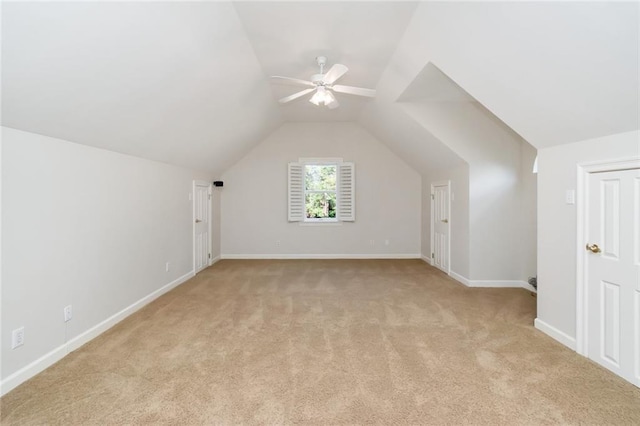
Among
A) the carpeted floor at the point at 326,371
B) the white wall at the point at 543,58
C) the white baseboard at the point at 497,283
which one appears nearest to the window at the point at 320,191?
the white baseboard at the point at 497,283

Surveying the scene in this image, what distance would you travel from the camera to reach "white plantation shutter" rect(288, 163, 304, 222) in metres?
6.87

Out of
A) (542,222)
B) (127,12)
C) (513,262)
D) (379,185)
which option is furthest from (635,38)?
(379,185)

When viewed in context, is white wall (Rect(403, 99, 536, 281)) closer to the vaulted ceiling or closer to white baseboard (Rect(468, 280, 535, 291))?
white baseboard (Rect(468, 280, 535, 291))

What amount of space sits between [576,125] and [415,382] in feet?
7.59

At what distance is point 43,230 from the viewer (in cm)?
237

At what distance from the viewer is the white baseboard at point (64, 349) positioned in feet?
6.89

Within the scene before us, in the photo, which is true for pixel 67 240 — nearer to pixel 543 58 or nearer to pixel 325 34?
pixel 325 34

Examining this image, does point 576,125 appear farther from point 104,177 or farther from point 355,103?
point 104,177

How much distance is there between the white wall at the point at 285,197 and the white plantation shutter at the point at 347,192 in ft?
0.45

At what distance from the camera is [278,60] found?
12.1 ft

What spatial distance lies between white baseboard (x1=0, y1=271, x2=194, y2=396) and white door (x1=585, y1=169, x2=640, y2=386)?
4.18 meters

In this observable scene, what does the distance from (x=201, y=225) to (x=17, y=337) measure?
3675mm

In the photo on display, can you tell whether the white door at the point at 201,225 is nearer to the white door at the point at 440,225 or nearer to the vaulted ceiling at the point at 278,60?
the vaulted ceiling at the point at 278,60

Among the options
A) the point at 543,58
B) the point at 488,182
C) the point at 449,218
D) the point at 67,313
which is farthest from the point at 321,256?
the point at 543,58
